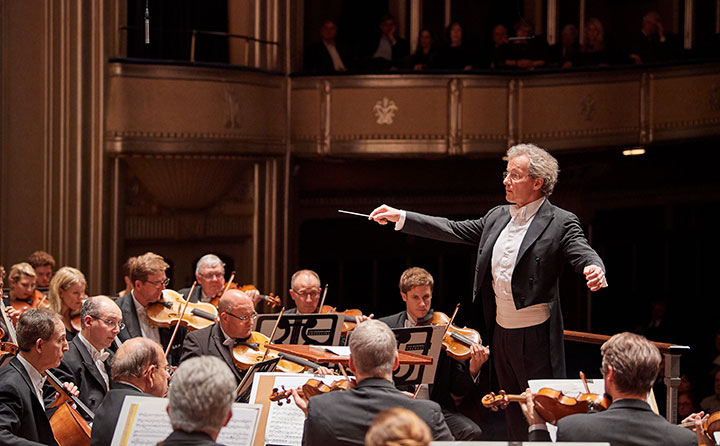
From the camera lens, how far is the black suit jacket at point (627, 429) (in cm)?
336

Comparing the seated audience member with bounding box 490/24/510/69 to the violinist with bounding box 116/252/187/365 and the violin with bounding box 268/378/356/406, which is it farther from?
the violin with bounding box 268/378/356/406

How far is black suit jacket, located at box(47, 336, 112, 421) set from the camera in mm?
5062

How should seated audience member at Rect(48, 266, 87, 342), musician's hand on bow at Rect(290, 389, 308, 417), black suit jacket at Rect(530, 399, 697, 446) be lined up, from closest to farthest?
black suit jacket at Rect(530, 399, 697, 446), musician's hand on bow at Rect(290, 389, 308, 417), seated audience member at Rect(48, 266, 87, 342)

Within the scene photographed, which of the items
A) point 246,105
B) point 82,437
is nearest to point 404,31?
point 246,105

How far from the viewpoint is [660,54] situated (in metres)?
10.9

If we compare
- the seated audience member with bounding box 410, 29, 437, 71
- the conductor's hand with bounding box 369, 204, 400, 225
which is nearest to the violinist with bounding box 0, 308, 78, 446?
the conductor's hand with bounding box 369, 204, 400, 225

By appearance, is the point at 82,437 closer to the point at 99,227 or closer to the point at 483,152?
the point at 99,227

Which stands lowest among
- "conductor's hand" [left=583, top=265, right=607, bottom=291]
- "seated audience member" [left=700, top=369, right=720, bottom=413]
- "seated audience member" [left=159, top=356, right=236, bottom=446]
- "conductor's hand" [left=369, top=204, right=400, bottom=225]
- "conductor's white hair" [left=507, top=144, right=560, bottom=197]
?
"seated audience member" [left=700, top=369, right=720, bottom=413]

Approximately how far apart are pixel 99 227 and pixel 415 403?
712cm

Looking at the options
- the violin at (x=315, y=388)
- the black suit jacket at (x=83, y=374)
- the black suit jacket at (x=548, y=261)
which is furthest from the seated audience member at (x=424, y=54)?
the violin at (x=315, y=388)

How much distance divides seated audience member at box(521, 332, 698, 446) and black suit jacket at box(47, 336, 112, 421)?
2591 millimetres

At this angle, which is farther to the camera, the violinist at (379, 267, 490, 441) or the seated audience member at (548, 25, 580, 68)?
the seated audience member at (548, 25, 580, 68)

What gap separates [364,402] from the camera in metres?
3.62

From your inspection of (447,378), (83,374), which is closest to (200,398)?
(83,374)
